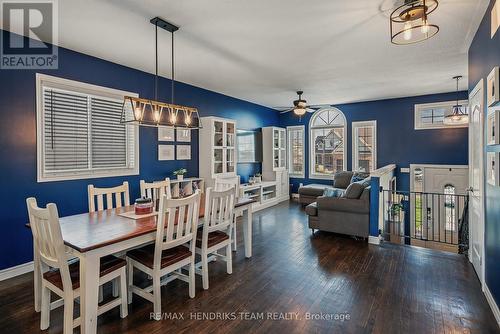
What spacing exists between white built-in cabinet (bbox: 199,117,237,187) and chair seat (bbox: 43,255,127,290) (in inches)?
122

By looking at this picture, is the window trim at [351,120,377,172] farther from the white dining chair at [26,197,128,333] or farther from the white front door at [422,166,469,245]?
the white dining chair at [26,197,128,333]

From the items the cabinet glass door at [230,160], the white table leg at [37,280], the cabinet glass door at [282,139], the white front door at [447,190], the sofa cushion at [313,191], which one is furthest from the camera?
the cabinet glass door at [282,139]

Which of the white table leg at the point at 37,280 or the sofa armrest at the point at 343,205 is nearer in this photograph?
the white table leg at the point at 37,280

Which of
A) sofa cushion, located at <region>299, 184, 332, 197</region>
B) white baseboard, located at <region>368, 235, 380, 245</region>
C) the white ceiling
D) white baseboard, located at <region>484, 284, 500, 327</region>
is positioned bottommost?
white baseboard, located at <region>484, 284, 500, 327</region>

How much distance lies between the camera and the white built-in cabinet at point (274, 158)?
7449 mm

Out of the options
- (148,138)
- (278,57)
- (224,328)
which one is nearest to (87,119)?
(148,138)

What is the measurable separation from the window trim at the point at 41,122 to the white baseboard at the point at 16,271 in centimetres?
102

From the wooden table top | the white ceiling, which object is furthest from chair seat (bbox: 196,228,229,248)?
the white ceiling

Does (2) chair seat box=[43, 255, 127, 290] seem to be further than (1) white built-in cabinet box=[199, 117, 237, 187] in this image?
No

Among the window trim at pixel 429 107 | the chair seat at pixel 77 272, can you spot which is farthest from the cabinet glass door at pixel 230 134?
the window trim at pixel 429 107

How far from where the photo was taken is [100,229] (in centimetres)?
231

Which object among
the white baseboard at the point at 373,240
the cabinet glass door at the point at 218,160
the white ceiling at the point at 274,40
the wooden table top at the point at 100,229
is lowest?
the white baseboard at the point at 373,240

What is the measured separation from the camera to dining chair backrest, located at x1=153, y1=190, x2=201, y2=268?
2312mm

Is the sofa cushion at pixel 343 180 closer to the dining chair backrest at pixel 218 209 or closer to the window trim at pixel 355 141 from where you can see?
Result: the window trim at pixel 355 141
